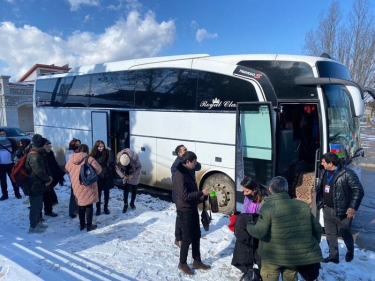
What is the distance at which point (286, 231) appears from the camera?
274 cm

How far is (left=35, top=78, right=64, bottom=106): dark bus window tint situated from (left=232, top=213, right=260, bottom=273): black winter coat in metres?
8.97

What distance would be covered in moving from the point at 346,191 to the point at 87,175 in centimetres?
420

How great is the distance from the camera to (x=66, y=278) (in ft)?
12.6

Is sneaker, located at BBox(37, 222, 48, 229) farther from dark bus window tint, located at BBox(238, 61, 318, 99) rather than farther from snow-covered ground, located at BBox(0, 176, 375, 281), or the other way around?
dark bus window tint, located at BBox(238, 61, 318, 99)

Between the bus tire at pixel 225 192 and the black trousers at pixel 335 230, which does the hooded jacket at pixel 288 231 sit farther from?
the bus tire at pixel 225 192

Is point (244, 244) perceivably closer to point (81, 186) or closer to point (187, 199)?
point (187, 199)

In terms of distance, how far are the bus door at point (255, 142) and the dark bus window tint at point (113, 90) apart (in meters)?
3.48

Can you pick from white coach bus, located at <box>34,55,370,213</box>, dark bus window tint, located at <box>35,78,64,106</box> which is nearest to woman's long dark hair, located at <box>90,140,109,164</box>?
white coach bus, located at <box>34,55,370,213</box>

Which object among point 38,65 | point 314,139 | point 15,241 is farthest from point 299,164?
point 38,65

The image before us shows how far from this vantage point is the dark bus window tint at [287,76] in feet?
17.4

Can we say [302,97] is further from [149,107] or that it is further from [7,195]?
[7,195]

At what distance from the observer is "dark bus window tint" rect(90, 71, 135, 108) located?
7.97 m

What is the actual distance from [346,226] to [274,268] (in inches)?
77.2

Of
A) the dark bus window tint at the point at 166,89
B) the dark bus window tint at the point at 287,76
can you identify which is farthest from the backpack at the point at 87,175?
the dark bus window tint at the point at 287,76
